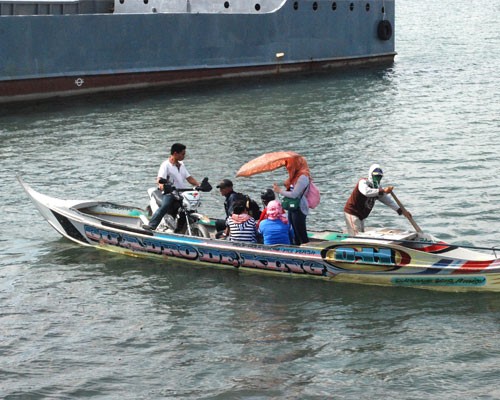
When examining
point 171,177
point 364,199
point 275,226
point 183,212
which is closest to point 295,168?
point 275,226

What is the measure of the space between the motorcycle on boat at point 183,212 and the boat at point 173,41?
18.5m

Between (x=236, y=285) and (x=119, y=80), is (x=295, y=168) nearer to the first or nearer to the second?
(x=236, y=285)

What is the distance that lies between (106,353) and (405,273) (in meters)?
4.67

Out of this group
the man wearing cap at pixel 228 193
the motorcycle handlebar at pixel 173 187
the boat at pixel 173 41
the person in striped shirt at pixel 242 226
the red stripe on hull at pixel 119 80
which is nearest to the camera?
the person in striped shirt at pixel 242 226

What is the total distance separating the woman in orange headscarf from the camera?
50.9 ft

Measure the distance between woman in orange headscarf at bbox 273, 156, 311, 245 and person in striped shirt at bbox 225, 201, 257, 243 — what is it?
2.11 ft

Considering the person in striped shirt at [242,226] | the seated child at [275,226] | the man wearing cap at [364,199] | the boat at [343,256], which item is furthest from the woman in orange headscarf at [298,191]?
the man wearing cap at [364,199]

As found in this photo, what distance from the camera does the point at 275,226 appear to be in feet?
51.2

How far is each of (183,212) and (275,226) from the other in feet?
6.17

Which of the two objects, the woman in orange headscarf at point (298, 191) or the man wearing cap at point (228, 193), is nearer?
the woman in orange headscarf at point (298, 191)

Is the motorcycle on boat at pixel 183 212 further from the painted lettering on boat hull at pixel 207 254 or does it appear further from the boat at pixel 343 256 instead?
the painted lettering on boat hull at pixel 207 254

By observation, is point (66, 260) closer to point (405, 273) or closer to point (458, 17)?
point (405, 273)

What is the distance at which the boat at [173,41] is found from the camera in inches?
1355

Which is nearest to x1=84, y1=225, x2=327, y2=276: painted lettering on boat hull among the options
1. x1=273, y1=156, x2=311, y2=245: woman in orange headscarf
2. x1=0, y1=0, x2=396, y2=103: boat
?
x1=273, y1=156, x2=311, y2=245: woman in orange headscarf
